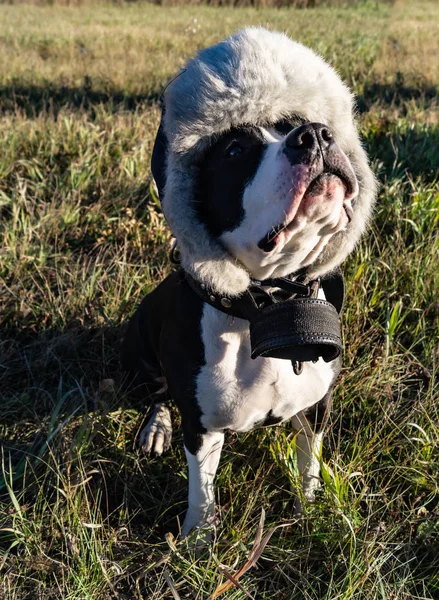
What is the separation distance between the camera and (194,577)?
5.36 feet

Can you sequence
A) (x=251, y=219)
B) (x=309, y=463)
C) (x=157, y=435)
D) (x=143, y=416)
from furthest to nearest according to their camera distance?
(x=143, y=416) → (x=157, y=435) → (x=309, y=463) → (x=251, y=219)

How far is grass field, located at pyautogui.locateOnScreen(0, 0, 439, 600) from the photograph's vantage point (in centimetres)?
164

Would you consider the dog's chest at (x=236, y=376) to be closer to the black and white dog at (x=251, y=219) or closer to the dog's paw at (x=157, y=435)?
the black and white dog at (x=251, y=219)

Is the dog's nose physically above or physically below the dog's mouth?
above

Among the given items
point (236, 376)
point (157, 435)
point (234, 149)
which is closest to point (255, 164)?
point (234, 149)

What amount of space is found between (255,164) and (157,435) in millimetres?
1184

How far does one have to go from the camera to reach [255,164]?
53.6 inches

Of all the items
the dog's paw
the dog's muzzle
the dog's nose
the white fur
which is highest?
the dog's nose

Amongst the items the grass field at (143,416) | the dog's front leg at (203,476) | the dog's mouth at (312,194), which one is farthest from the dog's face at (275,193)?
the grass field at (143,416)

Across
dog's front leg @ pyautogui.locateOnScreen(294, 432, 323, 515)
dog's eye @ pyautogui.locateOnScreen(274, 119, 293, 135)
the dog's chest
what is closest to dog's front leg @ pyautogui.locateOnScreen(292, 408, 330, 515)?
dog's front leg @ pyautogui.locateOnScreen(294, 432, 323, 515)

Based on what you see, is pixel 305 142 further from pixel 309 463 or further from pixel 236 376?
pixel 309 463

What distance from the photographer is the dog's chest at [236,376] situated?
1615 millimetres

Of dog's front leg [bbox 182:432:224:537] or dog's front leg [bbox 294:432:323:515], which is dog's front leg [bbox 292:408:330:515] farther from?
dog's front leg [bbox 182:432:224:537]

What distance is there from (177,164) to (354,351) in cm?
124
